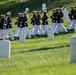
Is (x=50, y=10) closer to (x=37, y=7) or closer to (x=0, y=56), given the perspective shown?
(x=37, y=7)

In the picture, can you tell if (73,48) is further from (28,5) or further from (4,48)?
(28,5)

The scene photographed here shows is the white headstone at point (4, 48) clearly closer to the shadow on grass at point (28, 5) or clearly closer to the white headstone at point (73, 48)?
the white headstone at point (73, 48)

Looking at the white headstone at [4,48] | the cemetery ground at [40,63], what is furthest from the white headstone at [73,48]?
the white headstone at [4,48]

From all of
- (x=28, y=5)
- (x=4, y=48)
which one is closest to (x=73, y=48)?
(x=4, y=48)

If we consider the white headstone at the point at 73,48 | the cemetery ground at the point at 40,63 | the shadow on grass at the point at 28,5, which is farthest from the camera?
the shadow on grass at the point at 28,5

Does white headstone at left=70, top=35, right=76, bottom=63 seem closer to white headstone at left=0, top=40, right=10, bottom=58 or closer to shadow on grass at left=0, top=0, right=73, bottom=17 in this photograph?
white headstone at left=0, top=40, right=10, bottom=58

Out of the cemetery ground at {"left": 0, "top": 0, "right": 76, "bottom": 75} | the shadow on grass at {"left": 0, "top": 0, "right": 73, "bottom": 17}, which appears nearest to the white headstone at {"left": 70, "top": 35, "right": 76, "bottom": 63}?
the cemetery ground at {"left": 0, "top": 0, "right": 76, "bottom": 75}

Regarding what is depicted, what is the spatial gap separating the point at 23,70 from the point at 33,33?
1973cm

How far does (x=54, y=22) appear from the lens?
34844 millimetres

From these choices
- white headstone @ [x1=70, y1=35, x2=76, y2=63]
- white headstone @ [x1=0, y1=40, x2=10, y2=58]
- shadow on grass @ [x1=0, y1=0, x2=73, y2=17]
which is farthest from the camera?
shadow on grass @ [x1=0, y1=0, x2=73, y2=17]

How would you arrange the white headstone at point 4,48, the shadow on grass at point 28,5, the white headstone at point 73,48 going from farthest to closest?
the shadow on grass at point 28,5 → the white headstone at point 4,48 → the white headstone at point 73,48

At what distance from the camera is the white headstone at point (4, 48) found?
1938cm

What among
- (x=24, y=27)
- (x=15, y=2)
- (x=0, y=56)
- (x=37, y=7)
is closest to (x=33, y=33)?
(x=24, y=27)

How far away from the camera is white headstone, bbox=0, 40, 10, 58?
19.4 m
